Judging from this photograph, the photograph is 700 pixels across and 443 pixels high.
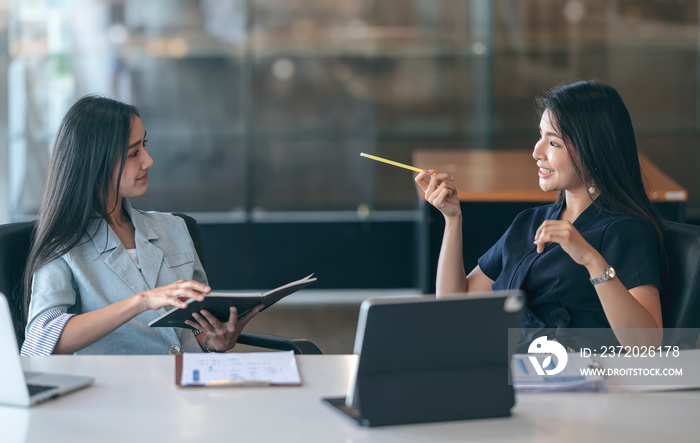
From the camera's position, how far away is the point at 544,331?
204 cm

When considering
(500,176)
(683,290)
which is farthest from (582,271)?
(500,176)

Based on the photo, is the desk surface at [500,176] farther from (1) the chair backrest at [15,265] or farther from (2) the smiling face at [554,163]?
(1) the chair backrest at [15,265]

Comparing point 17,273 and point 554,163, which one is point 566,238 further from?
point 17,273

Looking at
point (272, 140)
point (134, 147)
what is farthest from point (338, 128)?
point (134, 147)

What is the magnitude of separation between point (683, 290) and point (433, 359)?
0.88 metres

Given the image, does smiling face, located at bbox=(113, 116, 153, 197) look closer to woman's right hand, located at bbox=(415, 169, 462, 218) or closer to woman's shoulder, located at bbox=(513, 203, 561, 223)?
woman's right hand, located at bbox=(415, 169, 462, 218)

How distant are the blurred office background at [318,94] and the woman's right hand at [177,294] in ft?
10.3

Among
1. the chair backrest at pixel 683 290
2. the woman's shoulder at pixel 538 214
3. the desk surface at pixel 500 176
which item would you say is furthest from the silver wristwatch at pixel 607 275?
the desk surface at pixel 500 176

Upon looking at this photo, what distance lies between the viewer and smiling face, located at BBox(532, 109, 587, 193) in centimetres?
210

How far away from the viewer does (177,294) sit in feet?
5.87

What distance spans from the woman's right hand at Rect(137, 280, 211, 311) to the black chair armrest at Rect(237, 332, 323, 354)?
388 millimetres

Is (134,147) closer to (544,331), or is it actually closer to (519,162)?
(544,331)

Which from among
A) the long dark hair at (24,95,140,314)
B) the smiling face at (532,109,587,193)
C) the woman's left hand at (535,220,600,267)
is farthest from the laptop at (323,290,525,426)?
the long dark hair at (24,95,140,314)

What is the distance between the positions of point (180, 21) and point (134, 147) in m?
2.96
